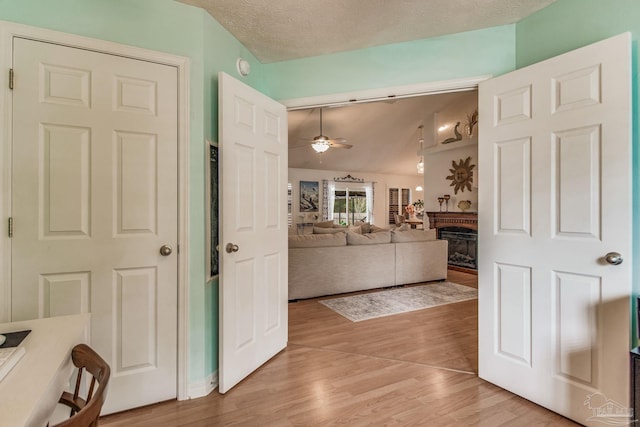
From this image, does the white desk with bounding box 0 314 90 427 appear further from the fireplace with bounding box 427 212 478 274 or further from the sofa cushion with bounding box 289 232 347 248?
the fireplace with bounding box 427 212 478 274

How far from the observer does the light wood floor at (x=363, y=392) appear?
173 cm

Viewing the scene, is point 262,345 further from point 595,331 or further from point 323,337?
point 595,331

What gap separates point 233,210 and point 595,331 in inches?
85.2

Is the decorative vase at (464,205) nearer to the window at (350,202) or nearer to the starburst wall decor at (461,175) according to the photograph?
the starburst wall decor at (461,175)

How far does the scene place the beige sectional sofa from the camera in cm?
414

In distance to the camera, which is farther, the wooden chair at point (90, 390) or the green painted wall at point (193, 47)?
the green painted wall at point (193, 47)

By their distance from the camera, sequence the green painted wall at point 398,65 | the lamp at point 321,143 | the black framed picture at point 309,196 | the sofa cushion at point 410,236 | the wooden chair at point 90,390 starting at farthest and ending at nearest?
the black framed picture at point 309,196 < the lamp at point 321,143 < the sofa cushion at point 410,236 < the green painted wall at point 398,65 < the wooden chair at point 90,390

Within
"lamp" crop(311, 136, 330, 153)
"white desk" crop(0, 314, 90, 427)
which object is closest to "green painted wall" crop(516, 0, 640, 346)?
"white desk" crop(0, 314, 90, 427)

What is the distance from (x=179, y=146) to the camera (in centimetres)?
191

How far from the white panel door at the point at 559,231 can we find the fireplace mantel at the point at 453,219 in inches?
169

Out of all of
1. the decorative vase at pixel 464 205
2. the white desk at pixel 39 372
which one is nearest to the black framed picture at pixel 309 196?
the decorative vase at pixel 464 205

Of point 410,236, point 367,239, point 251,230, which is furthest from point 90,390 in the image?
point 410,236

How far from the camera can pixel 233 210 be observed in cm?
200

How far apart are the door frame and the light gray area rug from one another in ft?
6.35
